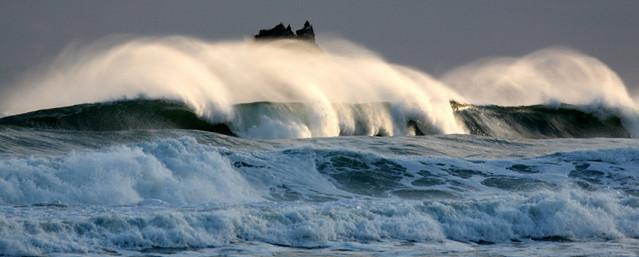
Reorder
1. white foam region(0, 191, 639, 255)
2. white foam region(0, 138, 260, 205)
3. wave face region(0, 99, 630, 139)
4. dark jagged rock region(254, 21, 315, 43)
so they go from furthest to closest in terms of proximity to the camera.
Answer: dark jagged rock region(254, 21, 315, 43)
wave face region(0, 99, 630, 139)
white foam region(0, 138, 260, 205)
white foam region(0, 191, 639, 255)

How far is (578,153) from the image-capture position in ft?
78.6

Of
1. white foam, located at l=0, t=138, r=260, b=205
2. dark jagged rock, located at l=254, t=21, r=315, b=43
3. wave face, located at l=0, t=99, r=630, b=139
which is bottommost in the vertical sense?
white foam, located at l=0, t=138, r=260, b=205

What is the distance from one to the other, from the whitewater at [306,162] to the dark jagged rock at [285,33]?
1346mm

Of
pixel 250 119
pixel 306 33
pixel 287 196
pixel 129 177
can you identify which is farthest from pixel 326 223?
pixel 306 33

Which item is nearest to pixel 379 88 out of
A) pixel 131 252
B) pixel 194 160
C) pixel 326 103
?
pixel 326 103

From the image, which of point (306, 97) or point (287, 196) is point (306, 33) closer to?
point (306, 97)

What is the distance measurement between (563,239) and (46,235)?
23.2 feet

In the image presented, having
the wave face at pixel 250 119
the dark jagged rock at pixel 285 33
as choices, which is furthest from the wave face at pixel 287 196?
the dark jagged rock at pixel 285 33

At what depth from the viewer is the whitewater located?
14094 millimetres

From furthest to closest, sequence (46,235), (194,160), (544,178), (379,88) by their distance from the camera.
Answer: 1. (379,88)
2. (544,178)
3. (194,160)
4. (46,235)

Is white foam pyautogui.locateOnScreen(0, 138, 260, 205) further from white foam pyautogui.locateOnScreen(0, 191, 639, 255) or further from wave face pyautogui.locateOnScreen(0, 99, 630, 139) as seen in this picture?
wave face pyautogui.locateOnScreen(0, 99, 630, 139)

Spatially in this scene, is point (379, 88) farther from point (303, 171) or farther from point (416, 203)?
point (416, 203)

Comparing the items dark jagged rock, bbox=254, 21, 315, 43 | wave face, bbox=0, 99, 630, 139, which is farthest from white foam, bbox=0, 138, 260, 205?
dark jagged rock, bbox=254, 21, 315, 43

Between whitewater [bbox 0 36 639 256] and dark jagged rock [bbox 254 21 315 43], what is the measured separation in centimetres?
135
